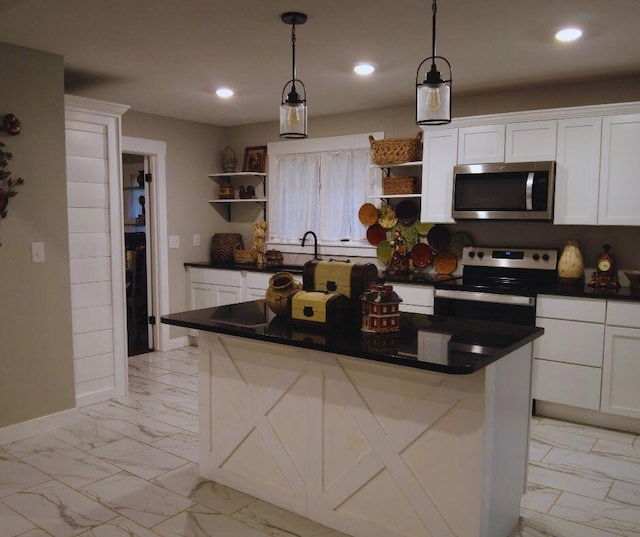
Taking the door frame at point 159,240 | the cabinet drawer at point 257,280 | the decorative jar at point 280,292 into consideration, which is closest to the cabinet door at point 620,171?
the decorative jar at point 280,292

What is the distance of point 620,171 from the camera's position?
149 inches

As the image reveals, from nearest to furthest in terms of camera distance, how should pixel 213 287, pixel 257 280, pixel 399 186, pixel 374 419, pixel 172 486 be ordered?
pixel 374 419 < pixel 172 486 < pixel 399 186 < pixel 257 280 < pixel 213 287

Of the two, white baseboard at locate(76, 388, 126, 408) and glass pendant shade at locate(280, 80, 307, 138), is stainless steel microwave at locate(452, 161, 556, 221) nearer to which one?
glass pendant shade at locate(280, 80, 307, 138)

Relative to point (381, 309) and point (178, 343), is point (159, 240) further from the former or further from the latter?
point (381, 309)

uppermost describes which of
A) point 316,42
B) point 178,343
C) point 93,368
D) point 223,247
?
point 316,42

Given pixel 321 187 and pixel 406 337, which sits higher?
pixel 321 187

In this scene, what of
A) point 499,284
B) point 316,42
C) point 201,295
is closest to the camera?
point 316,42

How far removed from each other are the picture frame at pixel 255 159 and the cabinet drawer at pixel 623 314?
12.2ft

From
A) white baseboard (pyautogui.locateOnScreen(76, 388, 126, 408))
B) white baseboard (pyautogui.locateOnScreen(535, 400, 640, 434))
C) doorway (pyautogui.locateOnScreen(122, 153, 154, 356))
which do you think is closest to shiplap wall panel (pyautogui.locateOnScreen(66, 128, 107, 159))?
doorway (pyautogui.locateOnScreen(122, 153, 154, 356))

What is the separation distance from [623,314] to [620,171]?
973 millimetres

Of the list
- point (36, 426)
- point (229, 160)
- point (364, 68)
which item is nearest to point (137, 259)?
point (229, 160)

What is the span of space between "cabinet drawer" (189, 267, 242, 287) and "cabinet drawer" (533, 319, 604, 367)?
2.93 meters

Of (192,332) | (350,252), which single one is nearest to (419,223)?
(350,252)

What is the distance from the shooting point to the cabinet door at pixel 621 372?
3609mm
